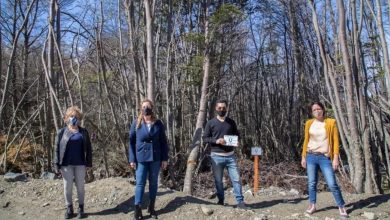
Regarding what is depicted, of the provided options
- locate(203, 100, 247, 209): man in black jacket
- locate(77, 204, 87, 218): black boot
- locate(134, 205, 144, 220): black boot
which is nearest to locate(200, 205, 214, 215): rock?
locate(203, 100, 247, 209): man in black jacket

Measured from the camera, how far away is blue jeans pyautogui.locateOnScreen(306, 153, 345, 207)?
19.1 feet

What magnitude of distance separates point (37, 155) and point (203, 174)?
4365mm

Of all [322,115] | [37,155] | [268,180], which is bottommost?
[268,180]

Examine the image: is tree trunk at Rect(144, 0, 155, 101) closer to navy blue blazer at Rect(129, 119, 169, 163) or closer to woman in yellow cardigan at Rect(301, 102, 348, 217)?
navy blue blazer at Rect(129, 119, 169, 163)

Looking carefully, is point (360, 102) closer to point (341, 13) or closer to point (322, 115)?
point (341, 13)

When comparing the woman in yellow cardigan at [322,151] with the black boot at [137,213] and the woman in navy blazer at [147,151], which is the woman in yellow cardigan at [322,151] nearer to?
the woman in navy blazer at [147,151]

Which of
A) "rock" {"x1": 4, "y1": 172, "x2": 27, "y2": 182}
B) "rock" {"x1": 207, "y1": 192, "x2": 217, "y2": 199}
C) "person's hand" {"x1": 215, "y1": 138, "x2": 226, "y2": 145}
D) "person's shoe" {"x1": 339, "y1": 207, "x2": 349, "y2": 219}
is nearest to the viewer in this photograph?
"person's shoe" {"x1": 339, "y1": 207, "x2": 349, "y2": 219}

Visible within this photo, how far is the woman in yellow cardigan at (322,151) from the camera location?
5.84 meters

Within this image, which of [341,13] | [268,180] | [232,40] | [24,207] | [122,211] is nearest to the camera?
[122,211]

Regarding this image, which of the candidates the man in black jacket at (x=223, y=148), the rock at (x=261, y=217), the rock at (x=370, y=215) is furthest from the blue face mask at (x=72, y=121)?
the rock at (x=370, y=215)

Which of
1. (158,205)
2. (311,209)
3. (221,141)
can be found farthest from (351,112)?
(158,205)

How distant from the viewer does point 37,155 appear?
439 inches

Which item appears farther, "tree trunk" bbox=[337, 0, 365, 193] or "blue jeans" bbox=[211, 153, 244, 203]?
"tree trunk" bbox=[337, 0, 365, 193]

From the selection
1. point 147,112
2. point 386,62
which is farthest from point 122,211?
point 386,62
